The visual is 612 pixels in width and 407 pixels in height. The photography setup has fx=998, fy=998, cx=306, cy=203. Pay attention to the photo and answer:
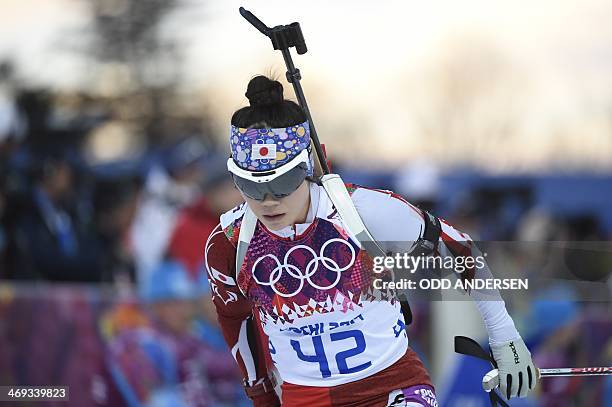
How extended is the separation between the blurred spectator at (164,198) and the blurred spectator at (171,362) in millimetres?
704

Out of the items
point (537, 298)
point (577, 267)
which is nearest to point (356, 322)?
point (577, 267)

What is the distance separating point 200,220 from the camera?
25.8 ft

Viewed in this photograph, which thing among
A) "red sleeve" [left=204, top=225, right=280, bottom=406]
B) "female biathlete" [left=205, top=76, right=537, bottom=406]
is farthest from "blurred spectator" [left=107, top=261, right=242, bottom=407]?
"female biathlete" [left=205, top=76, right=537, bottom=406]

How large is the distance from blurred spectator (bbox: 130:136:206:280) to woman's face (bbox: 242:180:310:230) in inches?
173

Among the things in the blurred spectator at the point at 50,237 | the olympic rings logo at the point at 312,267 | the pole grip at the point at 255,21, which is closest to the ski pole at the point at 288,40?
the pole grip at the point at 255,21

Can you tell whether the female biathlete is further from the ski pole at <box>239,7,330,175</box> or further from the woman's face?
the ski pole at <box>239,7,330,175</box>

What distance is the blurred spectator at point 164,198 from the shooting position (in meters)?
8.52

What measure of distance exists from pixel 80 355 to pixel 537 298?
338 cm

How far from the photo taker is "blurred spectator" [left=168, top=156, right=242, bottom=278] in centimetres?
774

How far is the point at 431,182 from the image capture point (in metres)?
11.8

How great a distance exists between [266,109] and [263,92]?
68 mm

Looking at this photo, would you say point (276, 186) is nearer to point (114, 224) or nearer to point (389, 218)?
point (389, 218)

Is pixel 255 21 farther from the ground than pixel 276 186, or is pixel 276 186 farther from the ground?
pixel 255 21

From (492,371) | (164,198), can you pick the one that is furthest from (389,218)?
(164,198)
